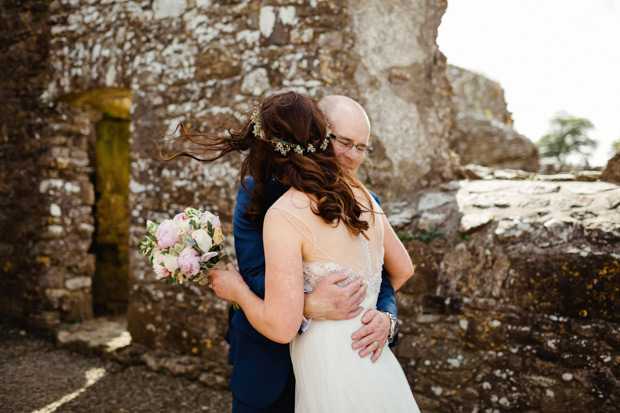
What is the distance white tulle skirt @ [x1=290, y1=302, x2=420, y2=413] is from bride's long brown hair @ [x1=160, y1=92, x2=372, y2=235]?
441 mm

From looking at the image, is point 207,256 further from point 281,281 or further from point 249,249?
point 281,281

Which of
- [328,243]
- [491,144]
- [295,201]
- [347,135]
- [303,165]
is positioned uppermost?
[491,144]

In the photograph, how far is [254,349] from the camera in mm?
1767

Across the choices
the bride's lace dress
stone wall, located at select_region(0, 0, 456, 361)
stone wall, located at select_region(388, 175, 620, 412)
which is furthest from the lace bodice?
stone wall, located at select_region(0, 0, 456, 361)

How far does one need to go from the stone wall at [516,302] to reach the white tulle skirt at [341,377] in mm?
1533

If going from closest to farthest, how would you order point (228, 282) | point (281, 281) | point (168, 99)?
point (281, 281), point (228, 282), point (168, 99)

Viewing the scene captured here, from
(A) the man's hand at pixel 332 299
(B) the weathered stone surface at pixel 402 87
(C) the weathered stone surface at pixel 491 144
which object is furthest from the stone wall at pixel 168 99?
(C) the weathered stone surface at pixel 491 144

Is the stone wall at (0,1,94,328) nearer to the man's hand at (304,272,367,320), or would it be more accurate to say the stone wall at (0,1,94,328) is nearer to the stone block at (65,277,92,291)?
the stone block at (65,277,92,291)

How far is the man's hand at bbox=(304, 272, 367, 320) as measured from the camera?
1.56 m

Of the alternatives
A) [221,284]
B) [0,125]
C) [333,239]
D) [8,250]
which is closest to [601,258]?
[333,239]

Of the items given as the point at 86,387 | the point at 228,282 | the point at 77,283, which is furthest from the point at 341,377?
the point at 77,283

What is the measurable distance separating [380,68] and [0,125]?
456cm

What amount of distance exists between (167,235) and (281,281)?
60cm

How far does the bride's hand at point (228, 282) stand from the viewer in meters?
1.65
